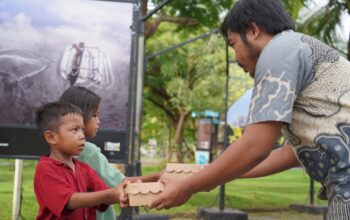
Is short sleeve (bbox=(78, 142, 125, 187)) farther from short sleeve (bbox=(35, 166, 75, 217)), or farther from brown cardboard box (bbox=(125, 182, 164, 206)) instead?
brown cardboard box (bbox=(125, 182, 164, 206))

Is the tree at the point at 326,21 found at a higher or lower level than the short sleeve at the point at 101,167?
higher

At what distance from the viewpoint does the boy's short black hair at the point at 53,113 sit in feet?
10.0

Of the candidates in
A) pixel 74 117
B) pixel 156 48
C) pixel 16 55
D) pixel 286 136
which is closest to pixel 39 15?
pixel 16 55

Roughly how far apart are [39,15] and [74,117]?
3849 mm

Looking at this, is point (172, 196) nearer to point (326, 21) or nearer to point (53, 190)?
point (53, 190)

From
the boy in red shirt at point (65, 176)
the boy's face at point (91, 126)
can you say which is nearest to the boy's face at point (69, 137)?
the boy in red shirt at point (65, 176)

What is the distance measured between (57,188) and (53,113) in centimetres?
41

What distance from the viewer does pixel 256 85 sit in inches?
90.6

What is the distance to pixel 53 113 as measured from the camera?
307 centimetres

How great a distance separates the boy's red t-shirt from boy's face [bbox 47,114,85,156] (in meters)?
0.07

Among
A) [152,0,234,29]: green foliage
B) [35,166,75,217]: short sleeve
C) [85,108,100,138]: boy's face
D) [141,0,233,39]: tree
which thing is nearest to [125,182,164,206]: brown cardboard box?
[35,166,75,217]: short sleeve

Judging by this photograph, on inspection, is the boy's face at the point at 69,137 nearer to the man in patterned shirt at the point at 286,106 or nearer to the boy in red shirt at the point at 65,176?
the boy in red shirt at the point at 65,176

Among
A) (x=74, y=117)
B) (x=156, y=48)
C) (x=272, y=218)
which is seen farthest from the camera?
(x=156, y=48)

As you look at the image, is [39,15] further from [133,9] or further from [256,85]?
[256,85]
